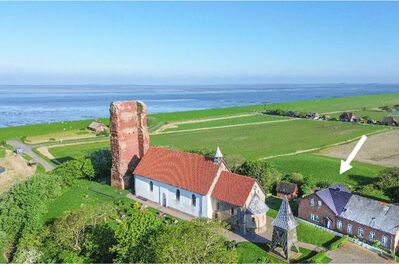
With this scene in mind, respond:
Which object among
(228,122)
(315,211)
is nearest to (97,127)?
(228,122)

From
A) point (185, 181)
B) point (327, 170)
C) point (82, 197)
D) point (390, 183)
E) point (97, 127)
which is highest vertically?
point (185, 181)

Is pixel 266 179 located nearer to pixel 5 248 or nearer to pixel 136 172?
pixel 136 172

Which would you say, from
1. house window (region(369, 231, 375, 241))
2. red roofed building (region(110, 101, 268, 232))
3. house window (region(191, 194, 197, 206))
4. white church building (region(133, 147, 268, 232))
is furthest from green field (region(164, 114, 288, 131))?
house window (region(369, 231, 375, 241))

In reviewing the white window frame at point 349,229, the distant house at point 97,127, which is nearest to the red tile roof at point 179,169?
the white window frame at point 349,229

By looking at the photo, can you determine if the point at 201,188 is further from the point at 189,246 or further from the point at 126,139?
the point at 189,246

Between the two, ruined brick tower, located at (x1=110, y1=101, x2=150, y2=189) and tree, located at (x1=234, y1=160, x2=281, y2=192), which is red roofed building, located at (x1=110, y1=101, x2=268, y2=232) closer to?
ruined brick tower, located at (x1=110, y1=101, x2=150, y2=189)
